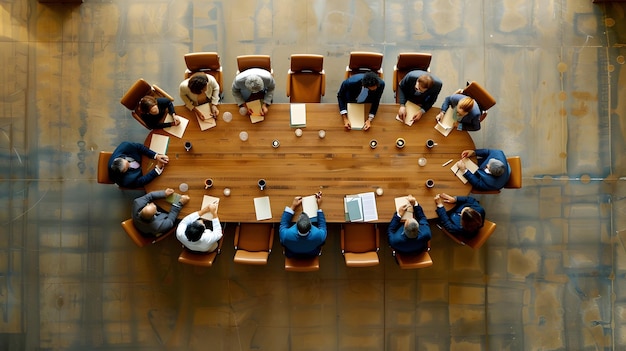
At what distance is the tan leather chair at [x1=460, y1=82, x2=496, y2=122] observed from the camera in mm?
4168

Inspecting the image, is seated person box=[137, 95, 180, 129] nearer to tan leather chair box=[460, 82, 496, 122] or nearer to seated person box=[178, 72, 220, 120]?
seated person box=[178, 72, 220, 120]

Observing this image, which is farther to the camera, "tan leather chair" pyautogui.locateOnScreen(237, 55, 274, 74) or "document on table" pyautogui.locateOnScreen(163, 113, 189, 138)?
"tan leather chair" pyautogui.locateOnScreen(237, 55, 274, 74)

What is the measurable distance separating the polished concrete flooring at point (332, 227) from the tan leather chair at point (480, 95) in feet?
2.16

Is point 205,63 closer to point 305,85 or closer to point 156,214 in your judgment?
point 305,85

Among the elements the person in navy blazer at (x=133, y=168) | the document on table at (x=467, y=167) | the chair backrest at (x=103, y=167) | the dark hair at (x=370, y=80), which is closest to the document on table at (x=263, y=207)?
the person in navy blazer at (x=133, y=168)

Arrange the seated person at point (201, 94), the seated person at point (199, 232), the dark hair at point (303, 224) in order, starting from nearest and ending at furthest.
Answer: the dark hair at point (303, 224), the seated person at point (199, 232), the seated person at point (201, 94)

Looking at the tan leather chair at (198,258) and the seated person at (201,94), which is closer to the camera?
the seated person at (201,94)

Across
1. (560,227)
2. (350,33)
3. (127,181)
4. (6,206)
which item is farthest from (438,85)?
(6,206)

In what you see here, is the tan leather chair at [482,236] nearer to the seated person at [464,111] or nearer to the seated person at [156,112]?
the seated person at [464,111]

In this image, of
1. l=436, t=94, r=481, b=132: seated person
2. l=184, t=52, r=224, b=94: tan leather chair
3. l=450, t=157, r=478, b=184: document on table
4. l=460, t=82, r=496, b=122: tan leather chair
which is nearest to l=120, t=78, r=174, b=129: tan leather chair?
l=184, t=52, r=224, b=94: tan leather chair

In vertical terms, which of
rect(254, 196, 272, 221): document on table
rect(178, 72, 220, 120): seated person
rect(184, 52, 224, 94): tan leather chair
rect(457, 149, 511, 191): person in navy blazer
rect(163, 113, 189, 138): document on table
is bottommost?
rect(254, 196, 272, 221): document on table

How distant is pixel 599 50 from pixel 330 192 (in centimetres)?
355

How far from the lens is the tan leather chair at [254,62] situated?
4.25m

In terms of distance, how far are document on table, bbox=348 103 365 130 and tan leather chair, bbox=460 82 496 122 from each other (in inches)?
40.4
